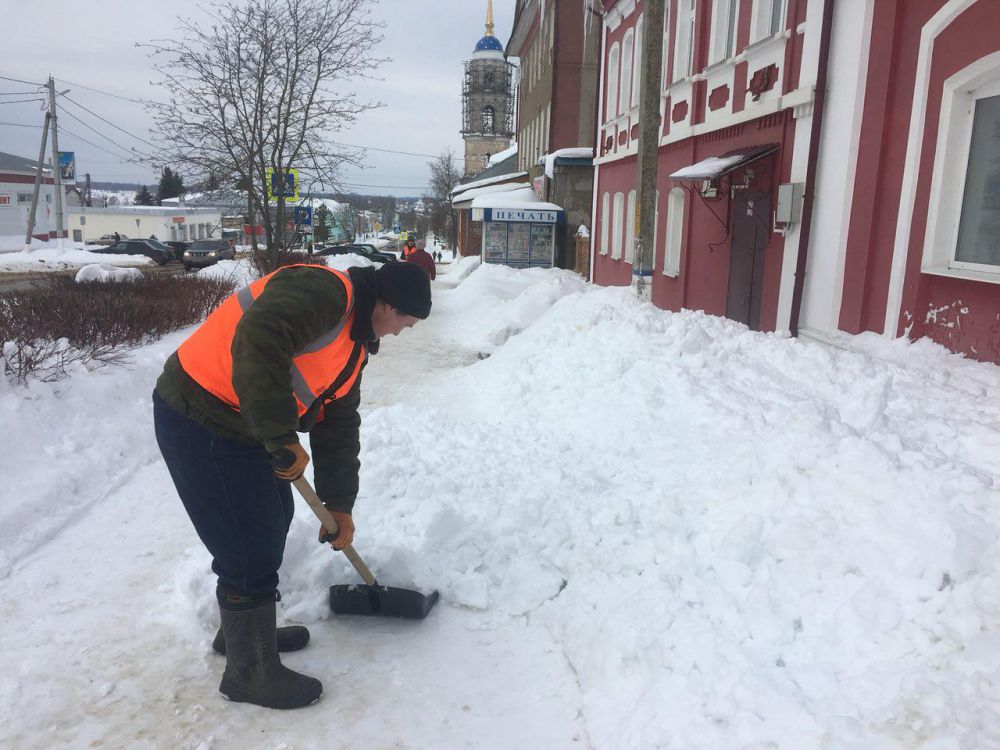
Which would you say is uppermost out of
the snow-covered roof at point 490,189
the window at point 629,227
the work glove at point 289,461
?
the snow-covered roof at point 490,189

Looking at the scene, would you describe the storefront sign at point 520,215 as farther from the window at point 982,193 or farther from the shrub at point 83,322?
the window at point 982,193

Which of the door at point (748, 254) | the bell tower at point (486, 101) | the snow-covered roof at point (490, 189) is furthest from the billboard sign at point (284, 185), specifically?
the bell tower at point (486, 101)

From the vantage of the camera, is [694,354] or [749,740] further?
[694,354]

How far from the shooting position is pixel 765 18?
30.2 ft

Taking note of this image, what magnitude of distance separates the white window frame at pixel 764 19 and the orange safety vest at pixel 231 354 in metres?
8.48

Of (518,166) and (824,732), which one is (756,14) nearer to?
(824,732)

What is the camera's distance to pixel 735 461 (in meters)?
3.55

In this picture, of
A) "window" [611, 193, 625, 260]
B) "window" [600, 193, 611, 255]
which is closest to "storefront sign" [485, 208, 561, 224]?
"window" [600, 193, 611, 255]

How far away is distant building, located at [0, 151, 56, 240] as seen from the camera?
48.9m

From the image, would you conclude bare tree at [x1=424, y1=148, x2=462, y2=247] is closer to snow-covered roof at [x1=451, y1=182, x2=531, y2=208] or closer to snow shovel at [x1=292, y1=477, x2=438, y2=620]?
snow-covered roof at [x1=451, y1=182, x2=531, y2=208]

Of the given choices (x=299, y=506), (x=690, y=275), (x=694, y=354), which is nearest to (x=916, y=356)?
(x=694, y=354)

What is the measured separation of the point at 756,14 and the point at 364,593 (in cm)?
908

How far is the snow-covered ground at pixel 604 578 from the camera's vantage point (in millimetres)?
2324

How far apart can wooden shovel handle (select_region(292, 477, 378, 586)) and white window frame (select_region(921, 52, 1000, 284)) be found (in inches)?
197
